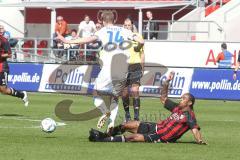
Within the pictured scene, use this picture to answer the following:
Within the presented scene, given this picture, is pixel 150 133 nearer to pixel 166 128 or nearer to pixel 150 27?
pixel 166 128

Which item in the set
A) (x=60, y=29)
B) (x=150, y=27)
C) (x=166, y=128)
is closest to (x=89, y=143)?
(x=166, y=128)

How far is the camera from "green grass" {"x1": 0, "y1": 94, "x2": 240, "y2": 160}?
1377 cm

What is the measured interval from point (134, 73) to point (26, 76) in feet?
43.9

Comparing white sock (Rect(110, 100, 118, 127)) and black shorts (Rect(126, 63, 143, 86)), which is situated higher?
black shorts (Rect(126, 63, 143, 86))

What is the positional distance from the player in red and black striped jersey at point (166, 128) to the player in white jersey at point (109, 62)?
3.51 feet

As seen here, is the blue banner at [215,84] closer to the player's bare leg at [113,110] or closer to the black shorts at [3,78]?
the black shorts at [3,78]

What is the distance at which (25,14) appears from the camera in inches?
1973

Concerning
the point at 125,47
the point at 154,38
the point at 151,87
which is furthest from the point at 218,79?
the point at 125,47

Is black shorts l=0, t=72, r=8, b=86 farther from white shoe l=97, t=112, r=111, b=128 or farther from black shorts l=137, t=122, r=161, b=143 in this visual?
black shorts l=137, t=122, r=161, b=143

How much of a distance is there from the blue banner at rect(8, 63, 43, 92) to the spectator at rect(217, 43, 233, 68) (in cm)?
751

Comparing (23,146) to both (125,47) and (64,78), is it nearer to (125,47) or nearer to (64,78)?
(125,47)

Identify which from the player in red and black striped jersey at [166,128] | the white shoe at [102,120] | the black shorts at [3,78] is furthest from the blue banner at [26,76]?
the player in red and black striped jersey at [166,128]

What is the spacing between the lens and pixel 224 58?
36344 mm

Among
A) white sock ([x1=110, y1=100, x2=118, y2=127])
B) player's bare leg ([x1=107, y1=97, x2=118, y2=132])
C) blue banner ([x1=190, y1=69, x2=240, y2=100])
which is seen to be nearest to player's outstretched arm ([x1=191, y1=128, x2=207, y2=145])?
player's bare leg ([x1=107, y1=97, x2=118, y2=132])
